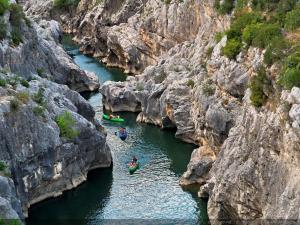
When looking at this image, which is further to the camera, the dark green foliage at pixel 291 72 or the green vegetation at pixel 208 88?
the green vegetation at pixel 208 88

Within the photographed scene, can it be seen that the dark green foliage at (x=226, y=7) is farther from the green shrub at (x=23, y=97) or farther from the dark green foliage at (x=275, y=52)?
the green shrub at (x=23, y=97)

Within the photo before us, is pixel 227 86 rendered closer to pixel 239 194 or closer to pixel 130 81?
pixel 239 194

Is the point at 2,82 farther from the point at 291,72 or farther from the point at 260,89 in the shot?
the point at 291,72

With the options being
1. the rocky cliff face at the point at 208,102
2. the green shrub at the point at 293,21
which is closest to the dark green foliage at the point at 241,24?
the rocky cliff face at the point at 208,102

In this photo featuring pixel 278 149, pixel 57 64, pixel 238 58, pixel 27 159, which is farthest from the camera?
pixel 57 64

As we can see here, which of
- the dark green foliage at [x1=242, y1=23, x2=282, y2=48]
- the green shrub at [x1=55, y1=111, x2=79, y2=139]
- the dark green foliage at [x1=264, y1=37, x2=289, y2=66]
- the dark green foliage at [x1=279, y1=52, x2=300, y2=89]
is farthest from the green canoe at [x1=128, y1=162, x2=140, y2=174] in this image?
the dark green foliage at [x1=279, y1=52, x2=300, y2=89]

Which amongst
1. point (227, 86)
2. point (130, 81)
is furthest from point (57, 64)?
point (227, 86)

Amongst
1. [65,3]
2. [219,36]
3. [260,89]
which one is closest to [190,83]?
[219,36]

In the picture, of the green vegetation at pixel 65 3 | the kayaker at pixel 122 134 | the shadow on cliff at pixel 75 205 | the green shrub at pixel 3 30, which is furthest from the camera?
the green vegetation at pixel 65 3
